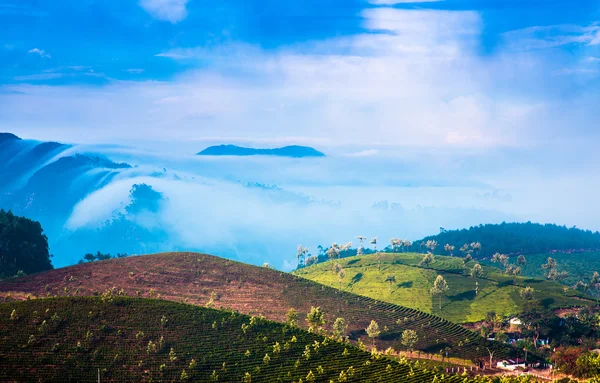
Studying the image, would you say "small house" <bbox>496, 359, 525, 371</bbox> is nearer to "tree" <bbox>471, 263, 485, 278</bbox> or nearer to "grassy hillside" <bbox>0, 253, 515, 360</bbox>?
"grassy hillside" <bbox>0, 253, 515, 360</bbox>

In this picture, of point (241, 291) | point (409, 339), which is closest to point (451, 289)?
point (409, 339)

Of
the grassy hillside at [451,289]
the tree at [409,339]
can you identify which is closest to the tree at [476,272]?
the grassy hillside at [451,289]

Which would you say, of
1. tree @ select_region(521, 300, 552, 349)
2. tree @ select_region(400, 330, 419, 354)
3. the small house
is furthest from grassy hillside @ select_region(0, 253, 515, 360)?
tree @ select_region(521, 300, 552, 349)

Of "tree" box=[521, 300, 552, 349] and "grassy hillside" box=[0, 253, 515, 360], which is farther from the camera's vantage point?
"tree" box=[521, 300, 552, 349]

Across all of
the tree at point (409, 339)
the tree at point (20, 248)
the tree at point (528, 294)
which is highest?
the tree at point (20, 248)

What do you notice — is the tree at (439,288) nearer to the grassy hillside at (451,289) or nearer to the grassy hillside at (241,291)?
the grassy hillside at (451,289)

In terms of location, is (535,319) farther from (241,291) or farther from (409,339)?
(241,291)
